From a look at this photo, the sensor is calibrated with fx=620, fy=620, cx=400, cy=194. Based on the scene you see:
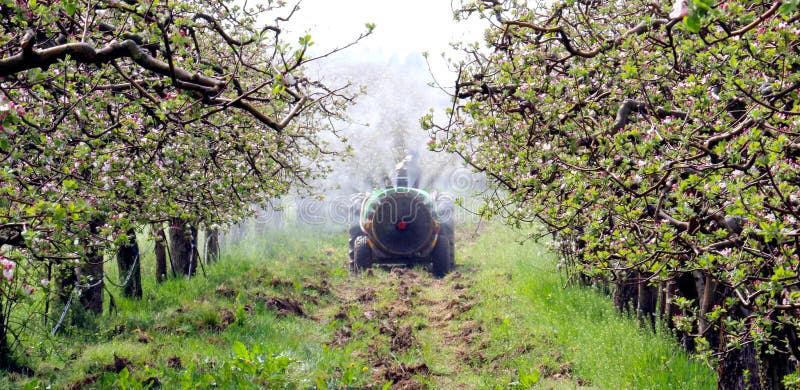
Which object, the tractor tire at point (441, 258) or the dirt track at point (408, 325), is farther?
the tractor tire at point (441, 258)

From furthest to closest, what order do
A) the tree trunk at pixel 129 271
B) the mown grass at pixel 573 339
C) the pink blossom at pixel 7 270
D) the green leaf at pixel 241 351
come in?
the tree trunk at pixel 129 271 → the green leaf at pixel 241 351 → the mown grass at pixel 573 339 → the pink blossom at pixel 7 270

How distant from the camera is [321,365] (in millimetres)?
7578

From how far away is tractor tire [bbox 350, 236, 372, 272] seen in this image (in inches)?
614

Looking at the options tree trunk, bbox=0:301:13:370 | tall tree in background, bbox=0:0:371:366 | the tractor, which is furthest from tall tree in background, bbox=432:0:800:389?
the tractor

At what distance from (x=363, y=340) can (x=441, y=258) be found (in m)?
6.64

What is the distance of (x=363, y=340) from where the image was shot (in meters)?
9.16

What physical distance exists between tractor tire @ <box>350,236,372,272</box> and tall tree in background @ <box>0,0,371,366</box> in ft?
21.3

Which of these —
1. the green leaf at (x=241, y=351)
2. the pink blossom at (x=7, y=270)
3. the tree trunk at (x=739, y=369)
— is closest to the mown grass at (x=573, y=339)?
the tree trunk at (x=739, y=369)

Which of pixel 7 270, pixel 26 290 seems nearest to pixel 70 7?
pixel 7 270

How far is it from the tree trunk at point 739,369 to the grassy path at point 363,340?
0.75m

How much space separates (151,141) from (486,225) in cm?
2068

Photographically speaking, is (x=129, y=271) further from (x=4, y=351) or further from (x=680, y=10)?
(x=680, y=10)

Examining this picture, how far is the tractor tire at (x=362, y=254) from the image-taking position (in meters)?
15.6

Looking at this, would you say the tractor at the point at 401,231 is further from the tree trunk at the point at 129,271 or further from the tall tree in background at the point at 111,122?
the tall tree in background at the point at 111,122
